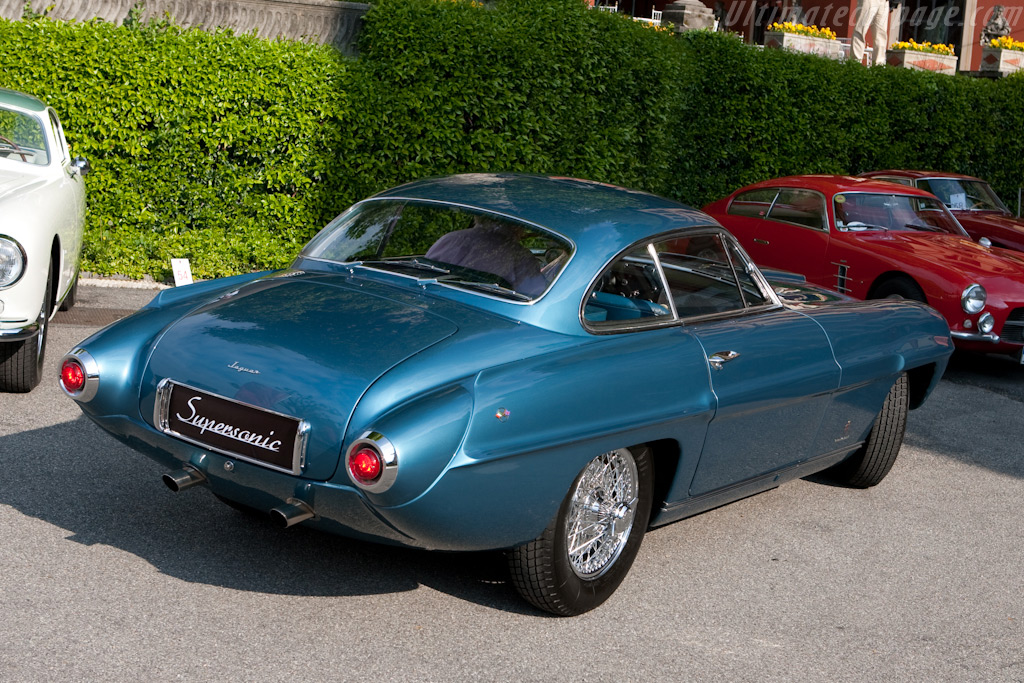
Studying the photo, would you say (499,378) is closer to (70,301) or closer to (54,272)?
(54,272)

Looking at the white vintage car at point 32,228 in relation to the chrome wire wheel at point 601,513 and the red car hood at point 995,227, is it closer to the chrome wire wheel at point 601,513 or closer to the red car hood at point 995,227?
the chrome wire wheel at point 601,513

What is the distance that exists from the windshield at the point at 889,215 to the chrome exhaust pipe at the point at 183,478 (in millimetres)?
7263

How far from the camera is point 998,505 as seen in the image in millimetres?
5809

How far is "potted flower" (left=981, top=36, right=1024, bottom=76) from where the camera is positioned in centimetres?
2123

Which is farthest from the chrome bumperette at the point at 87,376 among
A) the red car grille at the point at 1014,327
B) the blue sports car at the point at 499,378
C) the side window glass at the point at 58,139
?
the red car grille at the point at 1014,327

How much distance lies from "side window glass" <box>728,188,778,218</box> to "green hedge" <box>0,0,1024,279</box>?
207 cm

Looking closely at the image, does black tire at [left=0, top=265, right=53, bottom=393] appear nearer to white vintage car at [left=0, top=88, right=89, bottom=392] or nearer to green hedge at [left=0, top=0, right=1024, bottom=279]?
white vintage car at [left=0, top=88, right=89, bottom=392]

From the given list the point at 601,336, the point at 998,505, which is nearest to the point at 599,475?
the point at 601,336

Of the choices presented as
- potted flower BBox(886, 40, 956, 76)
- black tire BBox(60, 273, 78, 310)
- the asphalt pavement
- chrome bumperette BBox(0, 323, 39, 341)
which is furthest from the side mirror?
potted flower BBox(886, 40, 956, 76)

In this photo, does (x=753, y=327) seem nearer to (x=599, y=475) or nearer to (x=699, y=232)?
(x=699, y=232)

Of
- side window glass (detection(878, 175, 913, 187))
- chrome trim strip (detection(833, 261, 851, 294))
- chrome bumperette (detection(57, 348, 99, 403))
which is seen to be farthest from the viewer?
side window glass (detection(878, 175, 913, 187))

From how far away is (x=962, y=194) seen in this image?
39.8 ft

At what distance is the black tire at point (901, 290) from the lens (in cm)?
886

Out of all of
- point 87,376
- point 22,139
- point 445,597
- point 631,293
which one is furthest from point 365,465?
point 22,139
